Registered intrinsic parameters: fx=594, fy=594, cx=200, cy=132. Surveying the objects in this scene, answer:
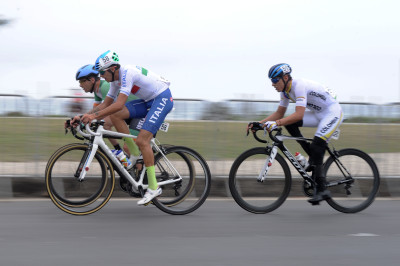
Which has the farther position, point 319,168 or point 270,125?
point 319,168

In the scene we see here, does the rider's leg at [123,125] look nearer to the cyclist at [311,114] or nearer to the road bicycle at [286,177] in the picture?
the road bicycle at [286,177]

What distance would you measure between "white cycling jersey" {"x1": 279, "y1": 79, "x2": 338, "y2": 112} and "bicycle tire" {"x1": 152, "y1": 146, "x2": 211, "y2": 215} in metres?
1.33

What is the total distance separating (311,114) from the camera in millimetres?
7297

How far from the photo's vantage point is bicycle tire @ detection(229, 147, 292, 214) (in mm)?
6969

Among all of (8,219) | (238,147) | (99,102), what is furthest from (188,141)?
(8,219)

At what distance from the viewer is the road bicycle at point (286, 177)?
277 inches

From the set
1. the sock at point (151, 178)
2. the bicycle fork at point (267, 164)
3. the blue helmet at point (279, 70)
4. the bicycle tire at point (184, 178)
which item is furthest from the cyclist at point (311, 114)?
the sock at point (151, 178)

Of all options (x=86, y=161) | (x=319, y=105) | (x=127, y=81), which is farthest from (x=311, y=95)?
(x=86, y=161)

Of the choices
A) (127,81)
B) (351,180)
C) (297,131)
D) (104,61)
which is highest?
(104,61)

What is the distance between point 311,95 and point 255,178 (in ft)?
4.13

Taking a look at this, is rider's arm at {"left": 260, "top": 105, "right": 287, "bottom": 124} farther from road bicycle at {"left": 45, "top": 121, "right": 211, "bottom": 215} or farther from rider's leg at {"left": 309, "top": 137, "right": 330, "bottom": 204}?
road bicycle at {"left": 45, "top": 121, "right": 211, "bottom": 215}

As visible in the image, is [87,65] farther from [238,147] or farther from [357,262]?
[357,262]

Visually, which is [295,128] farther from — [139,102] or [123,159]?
[123,159]

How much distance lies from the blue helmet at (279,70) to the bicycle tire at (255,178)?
882 millimetres
